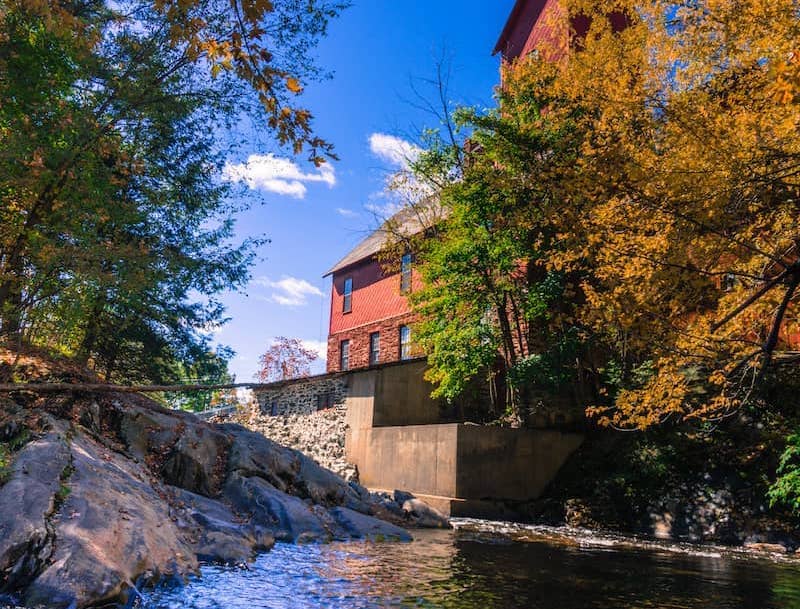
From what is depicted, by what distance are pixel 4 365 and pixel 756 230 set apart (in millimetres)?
11147

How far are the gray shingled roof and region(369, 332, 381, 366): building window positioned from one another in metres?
3.84

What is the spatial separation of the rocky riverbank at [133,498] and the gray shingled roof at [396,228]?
11.5m

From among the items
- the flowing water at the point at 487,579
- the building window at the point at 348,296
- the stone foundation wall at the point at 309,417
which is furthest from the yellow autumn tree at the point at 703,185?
the building window at the point at 348,296

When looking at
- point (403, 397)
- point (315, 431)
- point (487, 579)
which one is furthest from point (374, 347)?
point (487, 579)

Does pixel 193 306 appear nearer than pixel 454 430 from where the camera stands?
No

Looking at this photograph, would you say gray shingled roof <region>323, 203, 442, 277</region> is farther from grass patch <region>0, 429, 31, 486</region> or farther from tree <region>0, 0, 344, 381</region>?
grass patch <region>0, 429, 31, 486</region>

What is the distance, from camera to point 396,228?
2273 centimetres

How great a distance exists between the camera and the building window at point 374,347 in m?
26.9

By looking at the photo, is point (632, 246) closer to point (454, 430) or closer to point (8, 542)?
point (454, 430)

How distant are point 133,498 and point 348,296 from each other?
78.9 ft

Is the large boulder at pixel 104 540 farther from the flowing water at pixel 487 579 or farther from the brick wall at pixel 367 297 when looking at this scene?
the brick wall at pixel 367 297

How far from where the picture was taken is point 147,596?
15.1ft

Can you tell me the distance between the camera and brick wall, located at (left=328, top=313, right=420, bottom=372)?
25625 mm

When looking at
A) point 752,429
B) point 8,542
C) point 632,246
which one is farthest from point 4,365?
point 752,429
